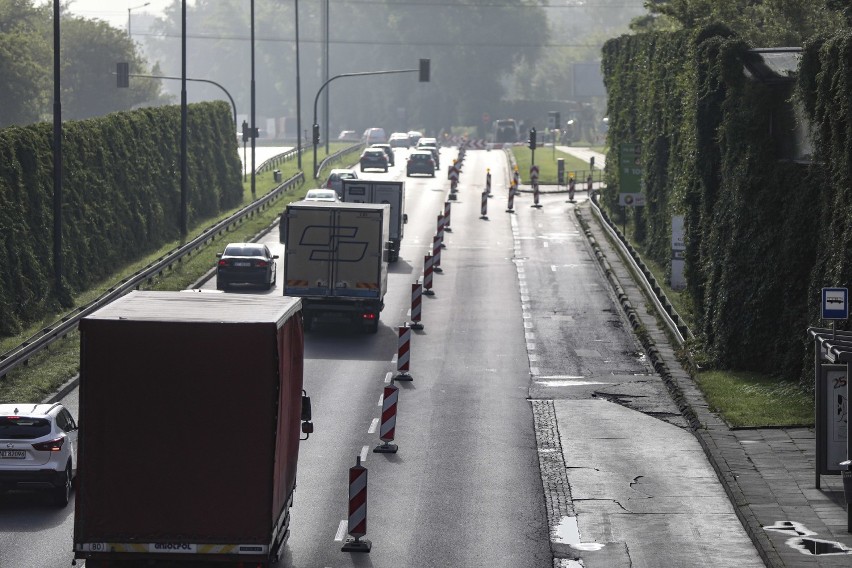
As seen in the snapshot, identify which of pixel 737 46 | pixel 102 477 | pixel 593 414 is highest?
pixel 737 46

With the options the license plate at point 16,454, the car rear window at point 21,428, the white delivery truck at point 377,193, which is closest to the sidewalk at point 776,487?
the car rear window at point 21,428

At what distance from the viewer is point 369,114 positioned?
172 metres

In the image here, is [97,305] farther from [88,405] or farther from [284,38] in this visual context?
[284,38]

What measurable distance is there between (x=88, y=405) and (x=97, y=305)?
2155 centimetres

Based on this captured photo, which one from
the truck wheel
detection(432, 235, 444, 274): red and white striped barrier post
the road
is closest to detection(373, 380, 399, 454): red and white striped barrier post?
the road

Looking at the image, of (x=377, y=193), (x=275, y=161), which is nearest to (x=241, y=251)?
(x=377, y=193)

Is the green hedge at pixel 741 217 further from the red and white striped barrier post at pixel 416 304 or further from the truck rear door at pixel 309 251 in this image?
the truck rear door at pixel 309 251

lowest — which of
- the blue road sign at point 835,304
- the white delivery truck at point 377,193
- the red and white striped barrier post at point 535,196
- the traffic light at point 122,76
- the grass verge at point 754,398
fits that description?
the grass verge at point 754,398

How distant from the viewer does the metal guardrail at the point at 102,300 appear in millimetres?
29606

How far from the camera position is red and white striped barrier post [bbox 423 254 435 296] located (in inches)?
1677

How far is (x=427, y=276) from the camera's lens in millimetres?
43031

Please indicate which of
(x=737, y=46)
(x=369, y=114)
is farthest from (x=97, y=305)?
(x=369, y=114)

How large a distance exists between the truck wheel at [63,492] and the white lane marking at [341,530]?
12.5 ft

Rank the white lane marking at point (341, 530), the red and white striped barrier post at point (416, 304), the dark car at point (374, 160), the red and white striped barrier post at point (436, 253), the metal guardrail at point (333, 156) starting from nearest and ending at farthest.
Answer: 1. the white lane marking at point (341, 530)
2. the red and white striped barrier post at point (416, 304)
3. the red and white striped barrier post at point (436, 253)
4. the metal guardrail at point (333, 156)
5. the dark car at point (374, 160)
